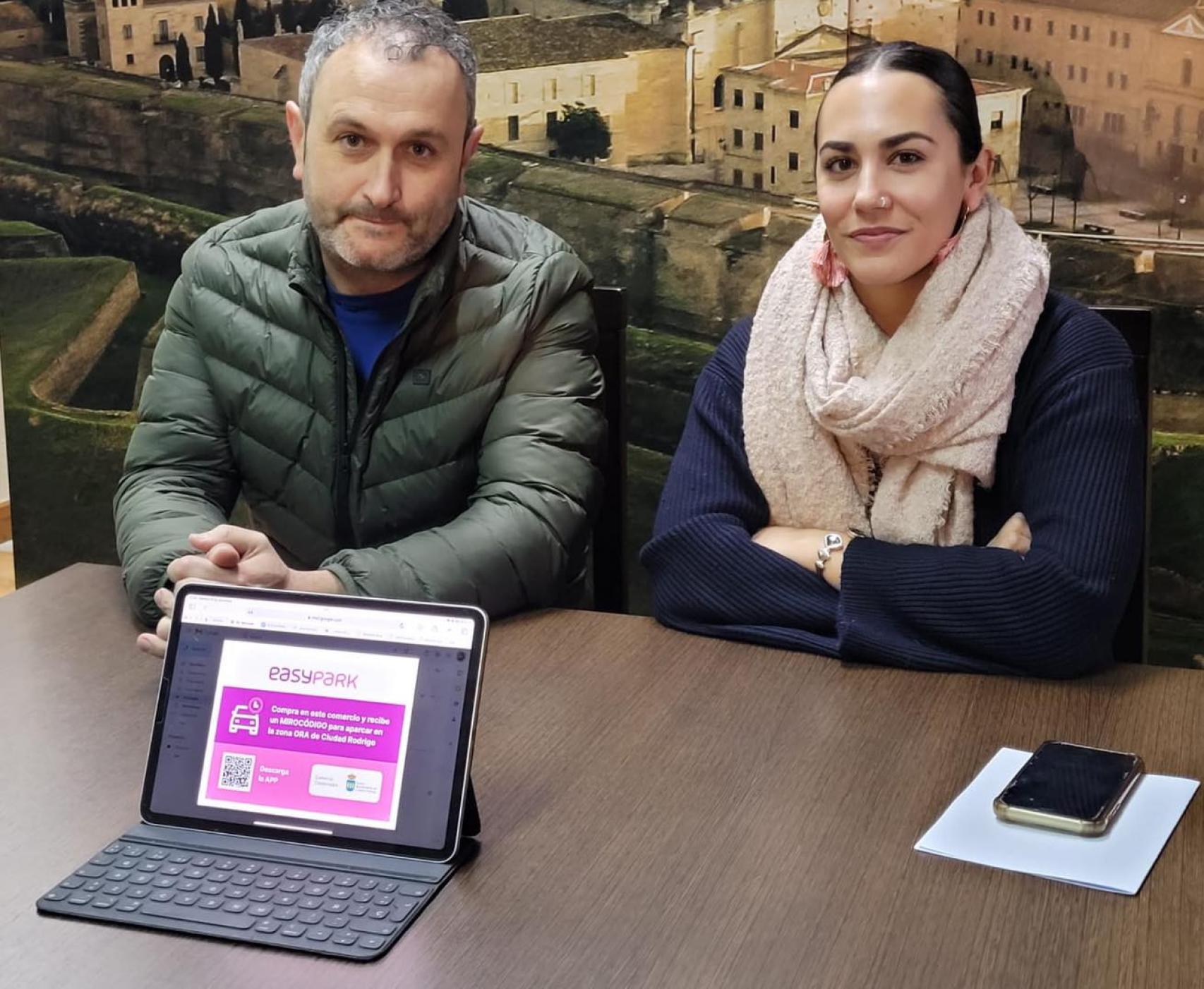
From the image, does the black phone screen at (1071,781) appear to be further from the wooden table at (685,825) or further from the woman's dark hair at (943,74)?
the woman's dark hair at (943,74)

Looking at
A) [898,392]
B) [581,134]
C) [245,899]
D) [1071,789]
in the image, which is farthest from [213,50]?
[1071,789]

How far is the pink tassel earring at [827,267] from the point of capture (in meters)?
1.75

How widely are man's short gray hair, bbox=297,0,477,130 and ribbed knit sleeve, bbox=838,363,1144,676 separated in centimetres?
79

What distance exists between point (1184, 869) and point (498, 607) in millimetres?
778

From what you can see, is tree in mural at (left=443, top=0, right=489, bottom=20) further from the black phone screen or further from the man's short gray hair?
the black phone screen

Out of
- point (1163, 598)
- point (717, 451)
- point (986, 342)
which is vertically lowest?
point (1163, 598)

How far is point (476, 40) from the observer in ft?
9.02

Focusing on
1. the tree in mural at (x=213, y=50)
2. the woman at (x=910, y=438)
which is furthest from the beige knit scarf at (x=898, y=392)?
the tree in mural at (x=213, y=50)

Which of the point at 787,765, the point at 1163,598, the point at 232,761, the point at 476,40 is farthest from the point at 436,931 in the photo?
the point at 476,40

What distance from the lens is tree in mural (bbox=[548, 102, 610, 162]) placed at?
2.70 metres

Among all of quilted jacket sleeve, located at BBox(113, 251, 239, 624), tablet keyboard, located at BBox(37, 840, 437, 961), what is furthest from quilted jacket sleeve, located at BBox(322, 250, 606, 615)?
tablet keyboard, located at BBox(37, 840, 437, 961)

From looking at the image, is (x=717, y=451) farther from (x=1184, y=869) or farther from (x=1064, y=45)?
(x=1064, y=45)

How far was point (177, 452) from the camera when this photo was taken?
184 centimetres

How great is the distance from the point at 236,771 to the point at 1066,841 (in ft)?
2.05
